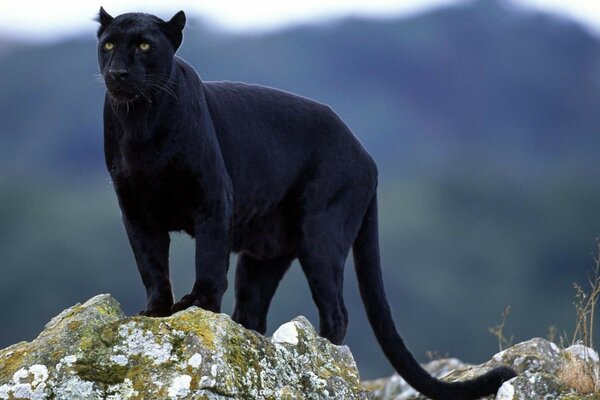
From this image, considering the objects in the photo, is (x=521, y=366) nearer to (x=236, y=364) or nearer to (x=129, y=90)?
(x=236, y=364)

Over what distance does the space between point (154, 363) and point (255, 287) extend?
A: 3082 mm

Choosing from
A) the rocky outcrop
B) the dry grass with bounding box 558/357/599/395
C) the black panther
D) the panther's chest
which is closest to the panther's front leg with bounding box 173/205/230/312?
the black panther

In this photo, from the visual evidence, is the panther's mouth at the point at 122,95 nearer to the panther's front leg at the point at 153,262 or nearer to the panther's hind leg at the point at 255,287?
the panther's front leg at the point at 153,262

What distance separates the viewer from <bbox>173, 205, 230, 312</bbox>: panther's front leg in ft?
19.3

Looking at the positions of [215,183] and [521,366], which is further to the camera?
[521,366]

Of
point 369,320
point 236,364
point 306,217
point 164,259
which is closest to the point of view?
point 236,364

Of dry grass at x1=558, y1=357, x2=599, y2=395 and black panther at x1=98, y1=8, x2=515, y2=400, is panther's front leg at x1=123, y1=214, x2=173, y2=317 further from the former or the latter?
dry grass at x1=558, y1=357, x2=599, y2=395

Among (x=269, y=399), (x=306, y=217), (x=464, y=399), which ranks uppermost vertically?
(x=306, y=217)

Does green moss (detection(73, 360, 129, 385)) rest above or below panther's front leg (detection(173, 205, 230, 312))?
below

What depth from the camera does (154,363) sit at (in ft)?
15.2

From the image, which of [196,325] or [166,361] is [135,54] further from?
[166,361]

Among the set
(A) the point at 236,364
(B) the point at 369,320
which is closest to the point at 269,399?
(A) the point at 236,364

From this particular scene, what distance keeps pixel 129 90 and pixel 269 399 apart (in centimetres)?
214

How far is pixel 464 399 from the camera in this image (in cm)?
666
